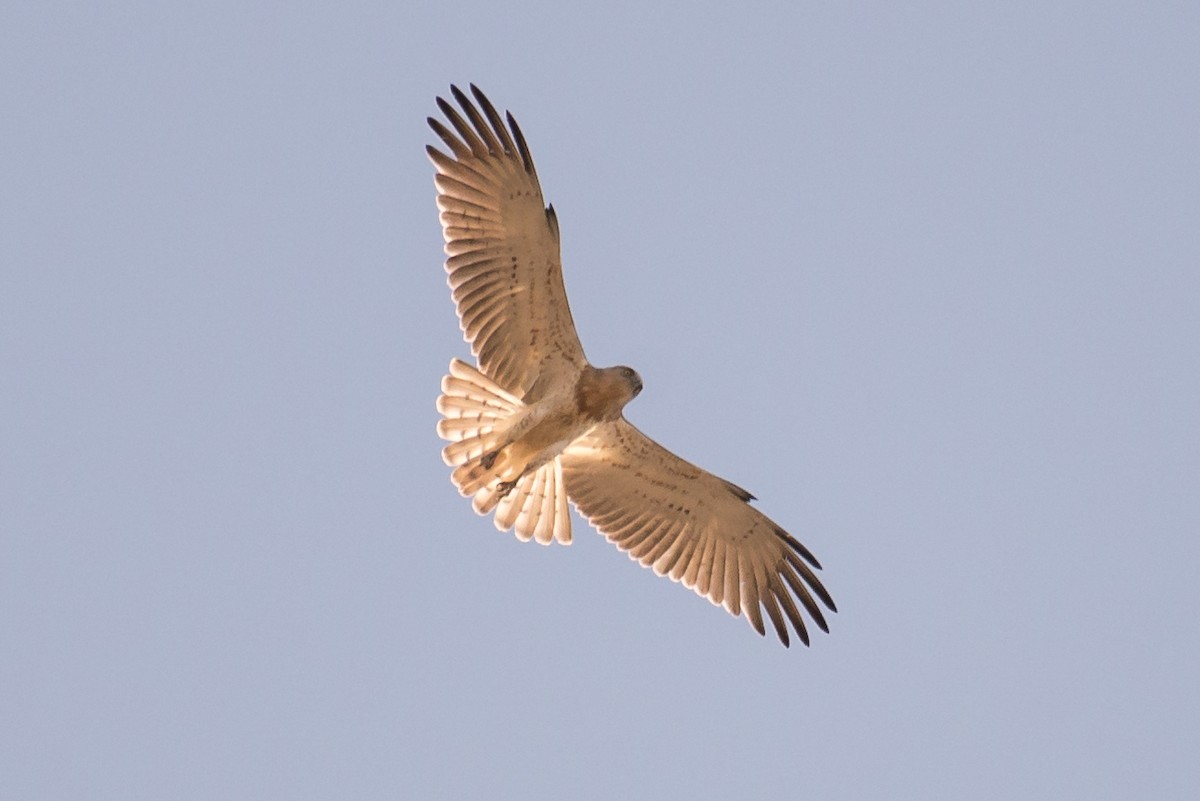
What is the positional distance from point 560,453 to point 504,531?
724mm

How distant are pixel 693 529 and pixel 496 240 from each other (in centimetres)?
293

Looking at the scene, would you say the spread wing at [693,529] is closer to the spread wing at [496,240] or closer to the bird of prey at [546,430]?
the bird of prey at [546,430]

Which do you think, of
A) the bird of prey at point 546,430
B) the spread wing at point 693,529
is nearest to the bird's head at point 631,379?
the bird of prey at point 546,430

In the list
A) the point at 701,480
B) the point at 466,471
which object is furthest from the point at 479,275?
the point at 701,480

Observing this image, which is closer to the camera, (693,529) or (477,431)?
(477,431)

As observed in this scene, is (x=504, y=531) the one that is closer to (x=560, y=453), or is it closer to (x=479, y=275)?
(x=560, y=453)

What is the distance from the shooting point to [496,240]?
13461 mm

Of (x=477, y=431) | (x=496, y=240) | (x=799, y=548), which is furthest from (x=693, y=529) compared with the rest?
(x=496, y=240)

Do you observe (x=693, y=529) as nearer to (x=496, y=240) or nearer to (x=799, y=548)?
(x=799, y=548)

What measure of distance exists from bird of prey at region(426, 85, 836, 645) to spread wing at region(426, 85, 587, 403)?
0.03ft

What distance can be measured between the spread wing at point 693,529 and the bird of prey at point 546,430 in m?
0.01

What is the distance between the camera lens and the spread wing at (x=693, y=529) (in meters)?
14.4

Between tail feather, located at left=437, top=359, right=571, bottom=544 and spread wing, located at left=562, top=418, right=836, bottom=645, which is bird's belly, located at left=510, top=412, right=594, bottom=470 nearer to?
tail feather, located at left=437, top=359, right=571, bottom=544

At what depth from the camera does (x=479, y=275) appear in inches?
532
